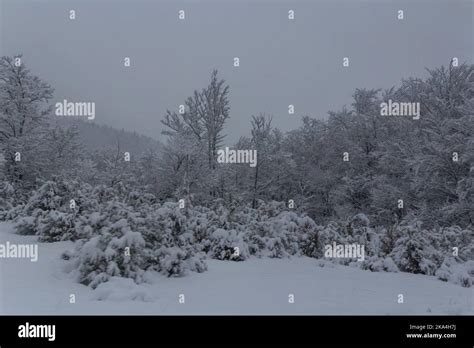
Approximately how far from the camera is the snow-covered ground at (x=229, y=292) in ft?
19.6

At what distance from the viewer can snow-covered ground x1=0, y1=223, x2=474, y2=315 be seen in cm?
598

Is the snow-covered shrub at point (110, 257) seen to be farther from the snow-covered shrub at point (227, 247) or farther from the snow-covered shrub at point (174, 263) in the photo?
the snow-covered shrub at point (227, 247)

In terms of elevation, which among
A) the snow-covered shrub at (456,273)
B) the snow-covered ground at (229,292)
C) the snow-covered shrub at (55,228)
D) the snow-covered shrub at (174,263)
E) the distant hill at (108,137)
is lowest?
the snow-covered shrub at (456,273)

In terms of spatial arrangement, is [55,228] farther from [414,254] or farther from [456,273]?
[456,273]

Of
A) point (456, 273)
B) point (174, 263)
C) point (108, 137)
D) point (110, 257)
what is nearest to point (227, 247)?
point (174, 263)

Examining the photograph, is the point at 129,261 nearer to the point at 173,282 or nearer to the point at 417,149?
the point at 173,282

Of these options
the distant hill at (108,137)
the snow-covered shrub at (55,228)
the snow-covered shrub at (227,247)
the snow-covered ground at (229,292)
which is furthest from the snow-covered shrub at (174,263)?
the distant hill at (108,137)

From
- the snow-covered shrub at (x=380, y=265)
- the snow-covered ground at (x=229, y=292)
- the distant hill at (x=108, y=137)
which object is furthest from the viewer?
the distant hill at (x=108, y=137)

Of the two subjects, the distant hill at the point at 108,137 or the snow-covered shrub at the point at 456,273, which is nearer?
the snow-covered shrub at the point at 456,273

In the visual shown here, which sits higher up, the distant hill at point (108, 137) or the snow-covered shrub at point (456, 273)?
the distant hill at point (108, 137)

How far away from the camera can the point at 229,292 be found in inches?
277

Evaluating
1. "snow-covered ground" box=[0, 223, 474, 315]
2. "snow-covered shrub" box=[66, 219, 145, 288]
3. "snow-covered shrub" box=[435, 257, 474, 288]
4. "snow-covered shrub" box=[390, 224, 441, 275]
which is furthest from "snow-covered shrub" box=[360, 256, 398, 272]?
"snow-covered shrub" box=[66, 219, 145, 288]
